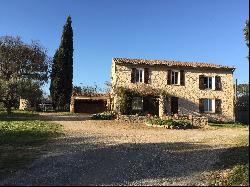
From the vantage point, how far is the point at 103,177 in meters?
10.6

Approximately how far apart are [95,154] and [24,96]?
86.7ft

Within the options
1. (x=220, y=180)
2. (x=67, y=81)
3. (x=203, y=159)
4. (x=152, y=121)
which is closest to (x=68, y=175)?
(x=220, y=180)

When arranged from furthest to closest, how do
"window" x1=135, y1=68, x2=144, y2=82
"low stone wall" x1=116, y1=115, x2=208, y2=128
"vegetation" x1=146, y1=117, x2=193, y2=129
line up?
"window" x1=135, y1=68, x2=144, y2=82
"low stone wall" x1=116, y1=115, x2=208, y2=128
"vegetation" x1=146, y1=117, x2=193, y2=129

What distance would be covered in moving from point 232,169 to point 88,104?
35.0 meters

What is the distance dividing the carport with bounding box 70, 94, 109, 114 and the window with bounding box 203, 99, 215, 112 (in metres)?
12.5

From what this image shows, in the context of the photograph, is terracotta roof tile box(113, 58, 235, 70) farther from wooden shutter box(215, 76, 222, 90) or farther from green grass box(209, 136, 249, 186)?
green grass box(209, 136, 249, 186)

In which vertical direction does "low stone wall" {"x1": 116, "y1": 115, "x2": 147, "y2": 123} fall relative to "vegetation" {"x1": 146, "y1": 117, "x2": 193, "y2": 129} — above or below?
above

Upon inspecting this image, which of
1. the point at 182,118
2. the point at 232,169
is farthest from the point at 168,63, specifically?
the point at 232,169

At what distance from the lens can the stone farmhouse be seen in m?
36.6

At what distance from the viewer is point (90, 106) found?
4578cm

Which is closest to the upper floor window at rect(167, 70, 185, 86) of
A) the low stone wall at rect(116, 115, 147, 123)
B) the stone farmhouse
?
the stone farmhouse

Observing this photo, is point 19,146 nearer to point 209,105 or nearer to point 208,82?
point 209,105

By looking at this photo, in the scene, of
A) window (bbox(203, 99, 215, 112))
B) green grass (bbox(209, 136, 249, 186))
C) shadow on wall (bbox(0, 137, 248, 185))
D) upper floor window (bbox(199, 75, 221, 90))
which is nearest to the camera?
green grass (bbox(209, 136, 249, 186))

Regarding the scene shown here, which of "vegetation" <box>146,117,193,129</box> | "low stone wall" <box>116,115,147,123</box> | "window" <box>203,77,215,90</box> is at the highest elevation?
"window" <box>203,77,215,90</box>
